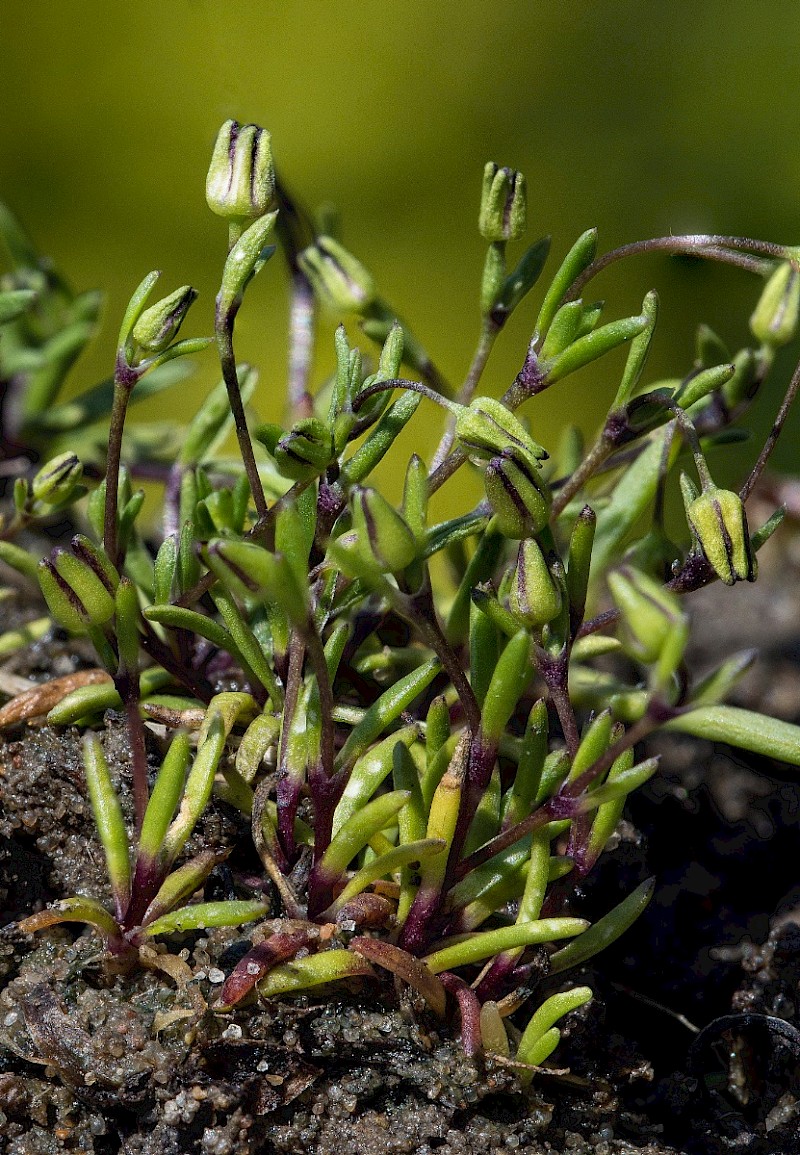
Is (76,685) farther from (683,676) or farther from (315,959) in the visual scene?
(683,676)

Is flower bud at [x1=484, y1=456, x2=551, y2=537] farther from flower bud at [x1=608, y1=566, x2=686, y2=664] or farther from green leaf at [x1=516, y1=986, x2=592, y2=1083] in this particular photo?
green leaf at [x1=516, y1=986, x2=592, y2=1083]

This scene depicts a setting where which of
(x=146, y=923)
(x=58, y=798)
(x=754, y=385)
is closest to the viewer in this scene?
(x=146, y=923)

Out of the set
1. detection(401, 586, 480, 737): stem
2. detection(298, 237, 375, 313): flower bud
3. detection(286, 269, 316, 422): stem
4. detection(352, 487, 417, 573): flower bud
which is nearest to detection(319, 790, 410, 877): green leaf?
detection(401, 586, 480, 737): stem

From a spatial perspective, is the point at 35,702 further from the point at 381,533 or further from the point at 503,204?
the point at 503,204

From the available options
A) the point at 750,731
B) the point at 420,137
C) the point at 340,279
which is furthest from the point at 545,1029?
the point at 420,137

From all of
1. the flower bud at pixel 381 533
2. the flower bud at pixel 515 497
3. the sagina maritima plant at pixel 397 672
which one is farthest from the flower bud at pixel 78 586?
the flower bud at pixel 515 497

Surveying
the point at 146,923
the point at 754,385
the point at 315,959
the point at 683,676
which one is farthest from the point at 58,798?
the point at 754,385
